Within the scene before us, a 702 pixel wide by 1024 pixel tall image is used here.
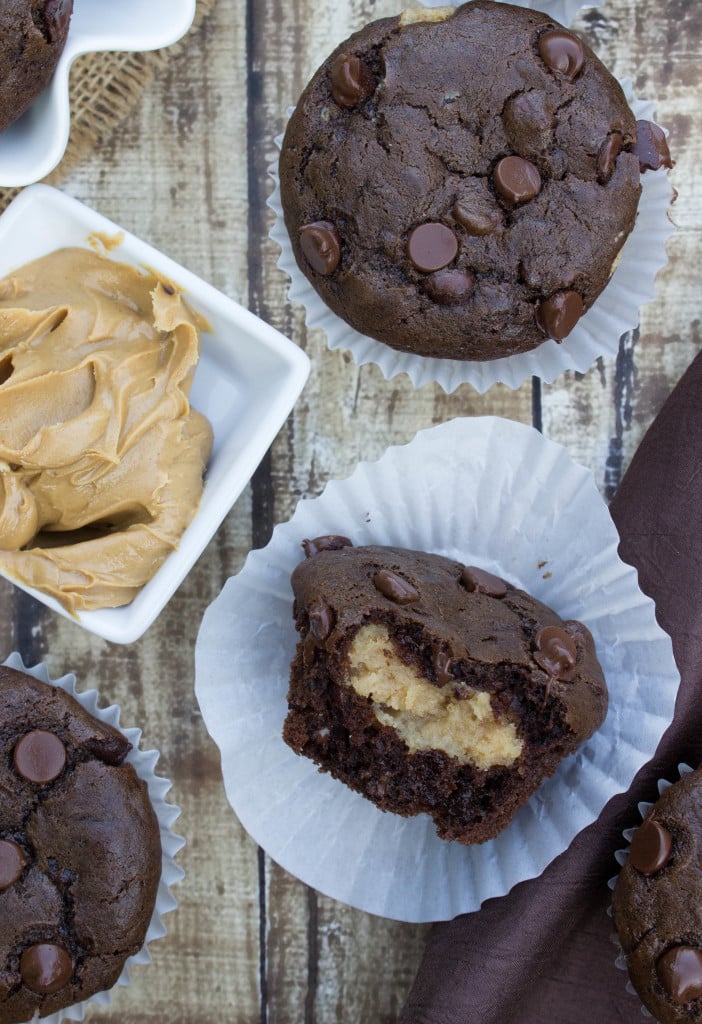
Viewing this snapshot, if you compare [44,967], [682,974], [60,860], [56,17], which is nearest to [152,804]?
[60,860]

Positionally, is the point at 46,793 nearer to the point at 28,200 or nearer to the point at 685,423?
the point at 28,200

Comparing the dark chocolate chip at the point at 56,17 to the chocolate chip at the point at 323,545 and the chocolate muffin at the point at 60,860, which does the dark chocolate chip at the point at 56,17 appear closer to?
the chocolate chip at the point at 323,545

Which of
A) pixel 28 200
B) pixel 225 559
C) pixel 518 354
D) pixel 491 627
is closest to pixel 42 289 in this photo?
pixel 28 200

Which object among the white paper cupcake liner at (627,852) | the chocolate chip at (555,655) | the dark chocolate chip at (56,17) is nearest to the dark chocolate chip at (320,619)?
the chocolate chip at (555,655)

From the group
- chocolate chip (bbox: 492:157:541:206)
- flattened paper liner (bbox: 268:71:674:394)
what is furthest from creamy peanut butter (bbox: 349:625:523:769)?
chocolate chip (bbox: 492:157:541:206)

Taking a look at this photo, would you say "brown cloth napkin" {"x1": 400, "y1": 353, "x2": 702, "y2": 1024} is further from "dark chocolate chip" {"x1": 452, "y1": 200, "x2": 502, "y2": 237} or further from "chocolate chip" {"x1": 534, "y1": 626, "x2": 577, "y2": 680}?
"dark chocolate chip" {"x1": 452, "y1": 200, "x2": 502, "y2": 237}

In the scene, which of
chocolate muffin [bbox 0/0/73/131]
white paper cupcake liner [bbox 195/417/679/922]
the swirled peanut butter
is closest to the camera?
chocolate muffin [bbox 0/0/73/131]
